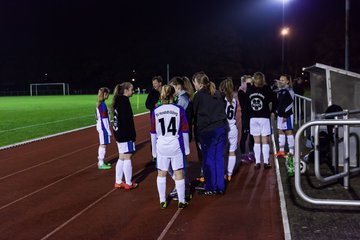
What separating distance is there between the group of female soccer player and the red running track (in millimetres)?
346

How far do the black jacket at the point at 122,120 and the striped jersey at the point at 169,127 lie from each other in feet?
3.83

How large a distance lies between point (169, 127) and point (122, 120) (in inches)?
54.9

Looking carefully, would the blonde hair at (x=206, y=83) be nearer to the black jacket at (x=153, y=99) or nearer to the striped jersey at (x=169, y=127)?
the striped jersey at (x=169, y=127)

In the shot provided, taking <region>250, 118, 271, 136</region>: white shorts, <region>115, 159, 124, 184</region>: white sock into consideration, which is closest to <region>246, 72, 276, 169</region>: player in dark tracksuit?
<region>250, 118, 271, 136</region>: white shorts

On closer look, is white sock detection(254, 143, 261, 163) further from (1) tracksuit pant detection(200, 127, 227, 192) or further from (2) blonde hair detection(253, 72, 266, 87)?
(1) tracksuit pant detection(200, 127, 227, 192)

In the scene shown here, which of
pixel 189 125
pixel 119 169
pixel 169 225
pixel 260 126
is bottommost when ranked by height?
A: pixel 169 225

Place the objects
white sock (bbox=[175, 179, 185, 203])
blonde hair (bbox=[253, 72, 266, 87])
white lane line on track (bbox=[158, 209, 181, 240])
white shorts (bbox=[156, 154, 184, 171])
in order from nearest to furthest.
Result: white lane line on track (bbox=[158, 209, 181, 240]), white shorts (bbox=[156, 154, 184, 171]), white sock (bbox=[175, 179, 185, 203]), blonde hair (bbox=[253, 72, 266, 87])

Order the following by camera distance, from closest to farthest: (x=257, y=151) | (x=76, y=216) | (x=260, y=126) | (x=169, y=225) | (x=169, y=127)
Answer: (x=169, y=225)
(x=169, y=127)
(x=76, y=216)
(x=260, y=126)
(x=257, y=151)

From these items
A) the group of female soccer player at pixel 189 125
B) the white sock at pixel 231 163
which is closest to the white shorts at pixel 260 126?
the group of female soccer player at pixel 189 125

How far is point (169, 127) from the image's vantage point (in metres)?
6.05

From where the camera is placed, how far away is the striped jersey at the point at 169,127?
6.04 metres

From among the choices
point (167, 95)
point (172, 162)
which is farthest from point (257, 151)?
point (167, 95)

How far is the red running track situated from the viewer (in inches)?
214

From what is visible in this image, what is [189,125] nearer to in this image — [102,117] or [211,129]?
[211,129]
